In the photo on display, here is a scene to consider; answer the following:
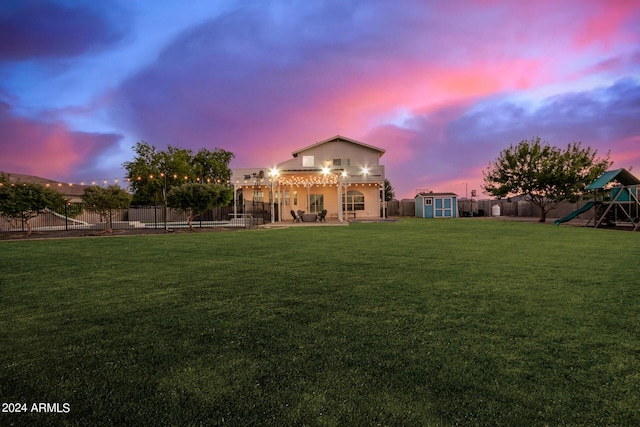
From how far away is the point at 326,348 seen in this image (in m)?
2.43

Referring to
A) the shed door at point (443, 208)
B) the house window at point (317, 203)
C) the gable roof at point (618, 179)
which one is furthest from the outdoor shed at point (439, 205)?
the gable roof at point (618, 179)

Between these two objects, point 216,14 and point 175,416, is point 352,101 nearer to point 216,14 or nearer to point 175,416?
point 216,14

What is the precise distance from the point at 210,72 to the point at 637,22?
23.9 metres

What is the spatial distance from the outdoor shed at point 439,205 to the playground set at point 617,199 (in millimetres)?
15423

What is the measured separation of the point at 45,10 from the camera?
49.5 ft

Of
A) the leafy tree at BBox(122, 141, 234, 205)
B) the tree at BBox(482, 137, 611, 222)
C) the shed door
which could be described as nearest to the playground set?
the tree at BBox(482, 137, 611, 222)

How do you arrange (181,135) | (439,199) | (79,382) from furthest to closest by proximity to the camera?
(181,135) < (439,199) < (79,382)

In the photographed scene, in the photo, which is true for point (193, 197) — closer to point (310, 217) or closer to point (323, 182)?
point (310, 217)

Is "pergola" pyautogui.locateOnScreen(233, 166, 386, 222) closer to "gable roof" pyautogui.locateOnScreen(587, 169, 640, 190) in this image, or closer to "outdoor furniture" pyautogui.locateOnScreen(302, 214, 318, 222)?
"outdoor furniture" pyautogui.locateOnScreen(302, 214, 318, 222)

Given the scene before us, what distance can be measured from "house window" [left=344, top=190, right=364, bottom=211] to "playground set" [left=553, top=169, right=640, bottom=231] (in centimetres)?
1505

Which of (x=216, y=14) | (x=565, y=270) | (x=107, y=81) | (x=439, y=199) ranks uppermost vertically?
(x=216, y=14)

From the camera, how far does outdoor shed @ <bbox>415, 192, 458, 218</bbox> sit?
113ft

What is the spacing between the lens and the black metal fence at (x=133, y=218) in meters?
19.3

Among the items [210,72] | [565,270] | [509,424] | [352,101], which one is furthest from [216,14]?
[509,424]
